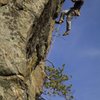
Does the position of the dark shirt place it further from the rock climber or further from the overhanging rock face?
the overhanging rock face

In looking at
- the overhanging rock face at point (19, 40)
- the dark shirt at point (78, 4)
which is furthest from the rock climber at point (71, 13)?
the overhanging rock face at point (19, 40)

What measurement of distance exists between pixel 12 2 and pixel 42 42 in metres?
3.99

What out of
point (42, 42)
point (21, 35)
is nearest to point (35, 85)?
point (42, 42)

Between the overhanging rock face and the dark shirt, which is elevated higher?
the dark shirt

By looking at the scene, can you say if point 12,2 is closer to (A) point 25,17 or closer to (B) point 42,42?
(A) point 25,17

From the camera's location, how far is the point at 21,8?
18219 millimetres

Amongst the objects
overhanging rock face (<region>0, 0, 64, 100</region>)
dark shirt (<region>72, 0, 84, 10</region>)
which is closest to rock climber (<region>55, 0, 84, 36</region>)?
dark shirt (<region>72, 0, 84, 10</region>)

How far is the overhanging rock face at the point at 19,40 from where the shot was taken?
16.3 meters

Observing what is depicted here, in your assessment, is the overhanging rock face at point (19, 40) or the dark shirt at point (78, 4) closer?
the overhanging rock face at point (19, 40)

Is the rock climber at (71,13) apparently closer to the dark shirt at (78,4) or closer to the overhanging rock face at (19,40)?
the dark shirt at (78,4)

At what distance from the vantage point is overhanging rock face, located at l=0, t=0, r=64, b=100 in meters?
16.3

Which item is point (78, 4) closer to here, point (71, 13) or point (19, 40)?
point (71, 13)

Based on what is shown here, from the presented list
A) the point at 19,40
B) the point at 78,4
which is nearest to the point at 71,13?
the point at 78,4

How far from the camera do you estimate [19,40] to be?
17359 mm
